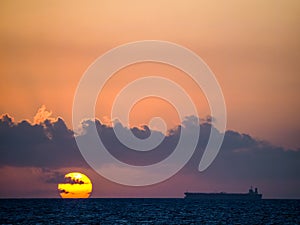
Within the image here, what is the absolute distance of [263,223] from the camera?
146 metres

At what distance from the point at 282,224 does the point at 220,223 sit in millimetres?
14251

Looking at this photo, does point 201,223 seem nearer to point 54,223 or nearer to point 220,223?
point 220,223

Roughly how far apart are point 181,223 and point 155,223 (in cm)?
598

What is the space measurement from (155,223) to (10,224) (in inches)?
1265

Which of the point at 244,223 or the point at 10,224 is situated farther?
the point at 244,223

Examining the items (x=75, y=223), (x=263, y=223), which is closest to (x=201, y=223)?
(x=263, y=223)

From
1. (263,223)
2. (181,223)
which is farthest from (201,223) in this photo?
(263,223)

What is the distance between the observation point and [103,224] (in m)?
137

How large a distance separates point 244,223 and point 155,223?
21.4 m

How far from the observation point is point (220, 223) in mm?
145250

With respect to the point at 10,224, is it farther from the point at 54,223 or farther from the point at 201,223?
the point at 201,223

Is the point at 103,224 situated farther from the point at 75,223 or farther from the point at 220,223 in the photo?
the point at 220,223

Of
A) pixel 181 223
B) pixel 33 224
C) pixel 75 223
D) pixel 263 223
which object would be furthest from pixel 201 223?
pixel 33 224

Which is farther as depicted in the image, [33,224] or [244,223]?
[244,223]
